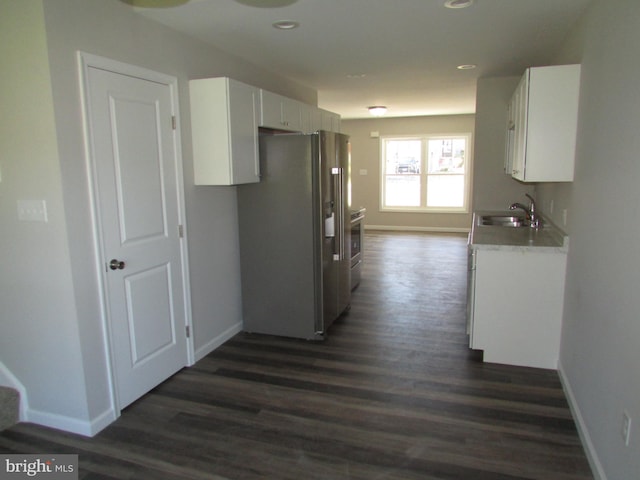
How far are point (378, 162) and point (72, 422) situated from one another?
8.28 metres

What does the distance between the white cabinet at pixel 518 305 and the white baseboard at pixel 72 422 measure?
2546 mm

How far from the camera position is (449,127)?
930cm

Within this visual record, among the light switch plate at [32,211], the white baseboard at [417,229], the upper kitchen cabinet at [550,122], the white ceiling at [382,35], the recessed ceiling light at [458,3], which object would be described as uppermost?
the white ceiling at [382,35]

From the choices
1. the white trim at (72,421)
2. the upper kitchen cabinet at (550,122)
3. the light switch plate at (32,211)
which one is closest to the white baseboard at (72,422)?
the white trim at (72,421)

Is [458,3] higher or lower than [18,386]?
higher

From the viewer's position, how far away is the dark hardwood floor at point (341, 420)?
226cm

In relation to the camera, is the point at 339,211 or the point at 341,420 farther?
the point at 339,211

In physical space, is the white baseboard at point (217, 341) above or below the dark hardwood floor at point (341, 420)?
above

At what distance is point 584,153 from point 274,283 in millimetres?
2517

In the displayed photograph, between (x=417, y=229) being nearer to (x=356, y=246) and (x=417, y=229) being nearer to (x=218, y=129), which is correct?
(x=356, y=246)

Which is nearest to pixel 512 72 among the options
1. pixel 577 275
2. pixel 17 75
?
pixel 577 275

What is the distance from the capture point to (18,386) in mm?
2676

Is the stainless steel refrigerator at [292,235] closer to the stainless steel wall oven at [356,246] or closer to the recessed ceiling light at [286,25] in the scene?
the recessed ceiling light at [286,25]

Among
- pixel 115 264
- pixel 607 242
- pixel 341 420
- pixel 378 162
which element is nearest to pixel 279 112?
pixel 115 264
